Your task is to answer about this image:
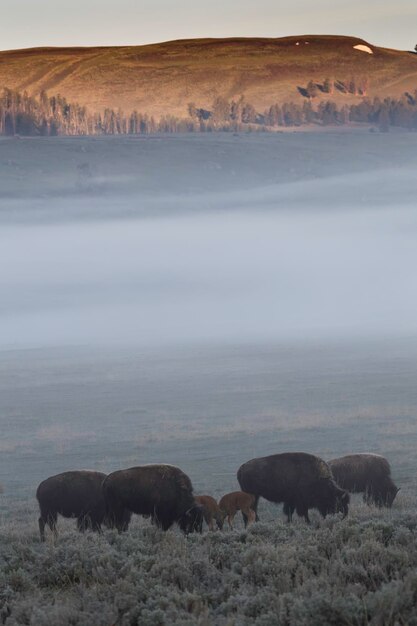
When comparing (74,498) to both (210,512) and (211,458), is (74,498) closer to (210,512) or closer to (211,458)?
(210,512)

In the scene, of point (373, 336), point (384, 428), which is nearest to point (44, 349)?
point (373, 336)

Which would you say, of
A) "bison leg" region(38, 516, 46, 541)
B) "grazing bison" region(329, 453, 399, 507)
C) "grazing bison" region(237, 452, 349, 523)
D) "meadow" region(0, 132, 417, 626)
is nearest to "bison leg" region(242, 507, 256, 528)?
"meadow" region(0, 132, 417, 626)

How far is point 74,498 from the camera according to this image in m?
17.2

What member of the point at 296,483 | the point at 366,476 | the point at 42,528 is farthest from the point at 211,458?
the point at 42,528

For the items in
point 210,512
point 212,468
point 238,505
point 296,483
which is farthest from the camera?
point 212,468

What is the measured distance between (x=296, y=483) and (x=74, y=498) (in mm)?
2956

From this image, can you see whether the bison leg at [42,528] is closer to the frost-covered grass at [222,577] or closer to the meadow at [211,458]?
the meadow at [211,458]

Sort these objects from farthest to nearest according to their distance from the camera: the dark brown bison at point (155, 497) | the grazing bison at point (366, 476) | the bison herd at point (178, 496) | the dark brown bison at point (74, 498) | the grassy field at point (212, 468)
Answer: the grazing bison at point (366, 476) < the dark brown bison at point (74, 498) < the bison herd at point (178, 496) < the dark brown bison at point (155, 497) < the grassy field at point (212, 468)

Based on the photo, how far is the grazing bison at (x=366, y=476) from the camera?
65.8ft

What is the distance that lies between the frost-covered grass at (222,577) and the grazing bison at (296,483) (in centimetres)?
405

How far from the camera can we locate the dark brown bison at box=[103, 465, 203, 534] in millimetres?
15828

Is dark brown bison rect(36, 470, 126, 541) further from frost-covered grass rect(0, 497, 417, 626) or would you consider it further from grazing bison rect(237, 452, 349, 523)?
frost-covered grass rect(0, 497, 417, 626)

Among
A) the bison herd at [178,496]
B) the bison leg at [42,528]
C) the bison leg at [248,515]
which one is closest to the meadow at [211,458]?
the bison leg at [42,528]

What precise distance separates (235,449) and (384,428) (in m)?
6.25
